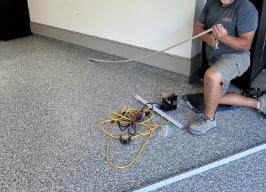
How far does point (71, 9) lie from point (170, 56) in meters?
1.31

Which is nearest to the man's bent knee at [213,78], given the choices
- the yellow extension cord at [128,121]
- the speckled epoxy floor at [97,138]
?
the speckled epoxy floor at [97,138]

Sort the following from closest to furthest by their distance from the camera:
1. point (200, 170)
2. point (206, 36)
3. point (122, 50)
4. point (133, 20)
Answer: point (200, 170)
point (206, 36)
point (133, 20)
point (122, 50)

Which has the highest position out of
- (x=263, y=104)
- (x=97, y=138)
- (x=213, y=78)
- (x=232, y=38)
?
(x=232, y=38)

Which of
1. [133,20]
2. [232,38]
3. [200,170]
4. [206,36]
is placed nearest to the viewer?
[200,170]

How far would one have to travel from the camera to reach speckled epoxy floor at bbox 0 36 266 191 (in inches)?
56.5

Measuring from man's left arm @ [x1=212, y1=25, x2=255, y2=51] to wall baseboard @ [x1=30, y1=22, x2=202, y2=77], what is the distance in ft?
2.14

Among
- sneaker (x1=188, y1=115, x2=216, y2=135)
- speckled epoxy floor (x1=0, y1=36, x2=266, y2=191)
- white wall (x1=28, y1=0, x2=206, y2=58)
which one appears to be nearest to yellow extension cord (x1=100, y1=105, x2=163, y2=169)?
speckled epoxy floor (x1=0, y1=36, x2=266, y2=191)

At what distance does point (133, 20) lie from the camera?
104 inches

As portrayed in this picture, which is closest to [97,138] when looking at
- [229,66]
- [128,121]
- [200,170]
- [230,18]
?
[128,121]

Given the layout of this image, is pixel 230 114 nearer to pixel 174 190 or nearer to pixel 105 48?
pixel 174 190

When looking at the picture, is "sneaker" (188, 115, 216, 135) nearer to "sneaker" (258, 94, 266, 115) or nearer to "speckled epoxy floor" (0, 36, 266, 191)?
"speckled epoxy floor" (0, 36, 266, 191)

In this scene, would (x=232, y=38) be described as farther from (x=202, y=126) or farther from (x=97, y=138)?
(x=97, y=138)

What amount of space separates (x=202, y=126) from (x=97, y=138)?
631mm

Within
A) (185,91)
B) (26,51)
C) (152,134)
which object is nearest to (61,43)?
(26,51)
